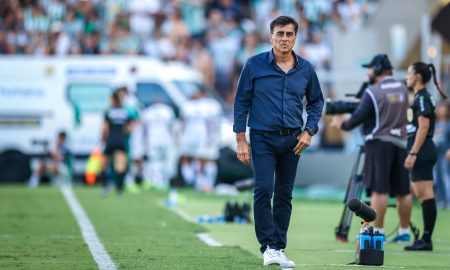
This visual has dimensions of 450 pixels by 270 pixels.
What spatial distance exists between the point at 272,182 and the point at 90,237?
3.71m

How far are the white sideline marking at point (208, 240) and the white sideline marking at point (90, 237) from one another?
1.14 meters

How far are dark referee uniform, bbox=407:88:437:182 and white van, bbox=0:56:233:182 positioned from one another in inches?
611

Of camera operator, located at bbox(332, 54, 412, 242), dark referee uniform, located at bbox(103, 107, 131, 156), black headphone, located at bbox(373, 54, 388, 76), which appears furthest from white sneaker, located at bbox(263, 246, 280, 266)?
dark referee uniform, located at bbox(103, 107, 131, 156)

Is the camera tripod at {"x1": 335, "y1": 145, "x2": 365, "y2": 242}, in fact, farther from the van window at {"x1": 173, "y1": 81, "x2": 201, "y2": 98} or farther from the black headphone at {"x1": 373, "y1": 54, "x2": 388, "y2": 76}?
the van window at {"x1": 173, "y1": 81, "x2": 201, "y2": 98}

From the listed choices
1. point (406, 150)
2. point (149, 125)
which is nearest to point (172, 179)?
point (149, 125)

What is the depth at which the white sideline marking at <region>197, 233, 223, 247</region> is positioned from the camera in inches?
518

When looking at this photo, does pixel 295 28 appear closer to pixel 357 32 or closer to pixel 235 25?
pixel 357 32

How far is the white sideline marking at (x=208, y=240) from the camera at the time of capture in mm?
13148

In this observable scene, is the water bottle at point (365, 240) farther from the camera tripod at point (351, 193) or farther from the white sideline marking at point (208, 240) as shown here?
the camera tripod at point (351, 193)

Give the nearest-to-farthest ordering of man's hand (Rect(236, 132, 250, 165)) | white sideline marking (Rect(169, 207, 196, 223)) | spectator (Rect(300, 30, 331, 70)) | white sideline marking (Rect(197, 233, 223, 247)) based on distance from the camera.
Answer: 1. man's hand (Rect(236, 132, 250, 165))
2. white sideline marking (Rect(197, 233, 223, 247))
3. white sideline marking (Rect(169, 207, 196, 223))
4. spectator (Rect(300, 30, 331, 70))

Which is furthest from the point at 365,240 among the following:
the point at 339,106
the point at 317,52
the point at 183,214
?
the point at 317,52

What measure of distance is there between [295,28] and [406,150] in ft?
10.3

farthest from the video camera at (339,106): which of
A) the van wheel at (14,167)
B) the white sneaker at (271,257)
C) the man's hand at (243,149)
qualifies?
the van wheel at (14,167)

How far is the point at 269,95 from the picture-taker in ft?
35.4
